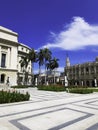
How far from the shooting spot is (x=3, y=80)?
41500 mm

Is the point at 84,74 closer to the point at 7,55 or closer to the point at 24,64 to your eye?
the point at 24,64

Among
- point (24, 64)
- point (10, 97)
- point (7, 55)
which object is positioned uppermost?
point (7, 55)

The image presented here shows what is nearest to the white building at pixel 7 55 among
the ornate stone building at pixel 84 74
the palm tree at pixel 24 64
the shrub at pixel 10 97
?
the palm tree at pixel 24 64

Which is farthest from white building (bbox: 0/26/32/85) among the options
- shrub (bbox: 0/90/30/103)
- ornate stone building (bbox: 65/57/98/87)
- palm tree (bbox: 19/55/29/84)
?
ornate stone building (bbox: 65/57/98/87)

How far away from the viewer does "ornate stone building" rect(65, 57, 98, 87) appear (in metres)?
76.4

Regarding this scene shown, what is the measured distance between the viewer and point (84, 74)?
8138 cm

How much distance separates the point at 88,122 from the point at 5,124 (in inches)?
134

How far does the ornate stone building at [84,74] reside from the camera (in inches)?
3007

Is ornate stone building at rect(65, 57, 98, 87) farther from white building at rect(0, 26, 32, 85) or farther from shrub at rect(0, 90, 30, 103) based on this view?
shrub at rect(0, 90, 30, 103)

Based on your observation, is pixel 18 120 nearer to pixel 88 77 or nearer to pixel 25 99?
pixel 25 99

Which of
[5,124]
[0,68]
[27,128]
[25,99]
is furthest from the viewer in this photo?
[0,68]

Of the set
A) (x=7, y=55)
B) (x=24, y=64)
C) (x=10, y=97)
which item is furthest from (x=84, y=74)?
(x=10, y=97)

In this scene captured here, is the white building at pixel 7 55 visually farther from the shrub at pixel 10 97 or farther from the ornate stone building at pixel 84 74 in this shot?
the ornate stone building at pixel 84 74

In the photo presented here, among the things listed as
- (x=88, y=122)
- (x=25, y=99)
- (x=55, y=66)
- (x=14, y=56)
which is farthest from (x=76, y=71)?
(x=88, y=122)
